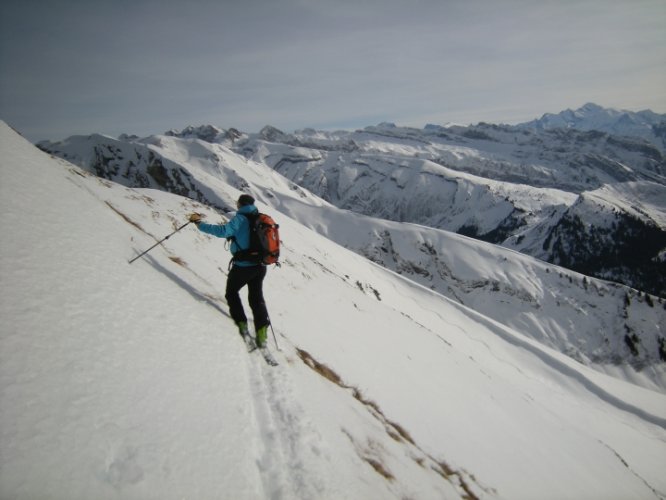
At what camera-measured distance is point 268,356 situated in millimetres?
7332

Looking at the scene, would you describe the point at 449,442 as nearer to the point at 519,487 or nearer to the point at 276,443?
the point at 519,487

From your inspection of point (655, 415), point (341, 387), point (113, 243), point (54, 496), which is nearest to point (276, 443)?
point (54, 496)

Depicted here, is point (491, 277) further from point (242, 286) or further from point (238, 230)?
point (238, 230)

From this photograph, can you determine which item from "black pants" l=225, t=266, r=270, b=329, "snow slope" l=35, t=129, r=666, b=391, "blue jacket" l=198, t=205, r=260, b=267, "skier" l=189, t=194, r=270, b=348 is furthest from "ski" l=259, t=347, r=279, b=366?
"snow slope" l=35, t=129, r=666, b=391

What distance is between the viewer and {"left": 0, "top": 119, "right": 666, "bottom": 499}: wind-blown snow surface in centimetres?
369

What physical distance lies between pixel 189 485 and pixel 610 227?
240814 millimetres

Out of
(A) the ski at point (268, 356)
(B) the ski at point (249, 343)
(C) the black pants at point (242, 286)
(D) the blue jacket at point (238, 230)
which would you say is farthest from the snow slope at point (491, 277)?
(A) the ski at point (268, 356)

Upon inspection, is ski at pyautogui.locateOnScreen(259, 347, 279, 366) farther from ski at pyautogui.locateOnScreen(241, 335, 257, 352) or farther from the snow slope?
the snow slope

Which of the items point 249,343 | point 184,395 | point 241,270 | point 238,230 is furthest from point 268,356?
point 238,230

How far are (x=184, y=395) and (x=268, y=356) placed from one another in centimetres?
244

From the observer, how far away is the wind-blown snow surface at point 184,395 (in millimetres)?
3693

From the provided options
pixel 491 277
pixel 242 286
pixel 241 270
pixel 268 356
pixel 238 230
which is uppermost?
pixel 238 230

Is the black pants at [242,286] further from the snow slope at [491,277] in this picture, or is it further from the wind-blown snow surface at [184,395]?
the snow slope at [491,277]

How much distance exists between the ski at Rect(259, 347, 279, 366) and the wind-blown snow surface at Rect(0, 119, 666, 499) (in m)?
0.16
